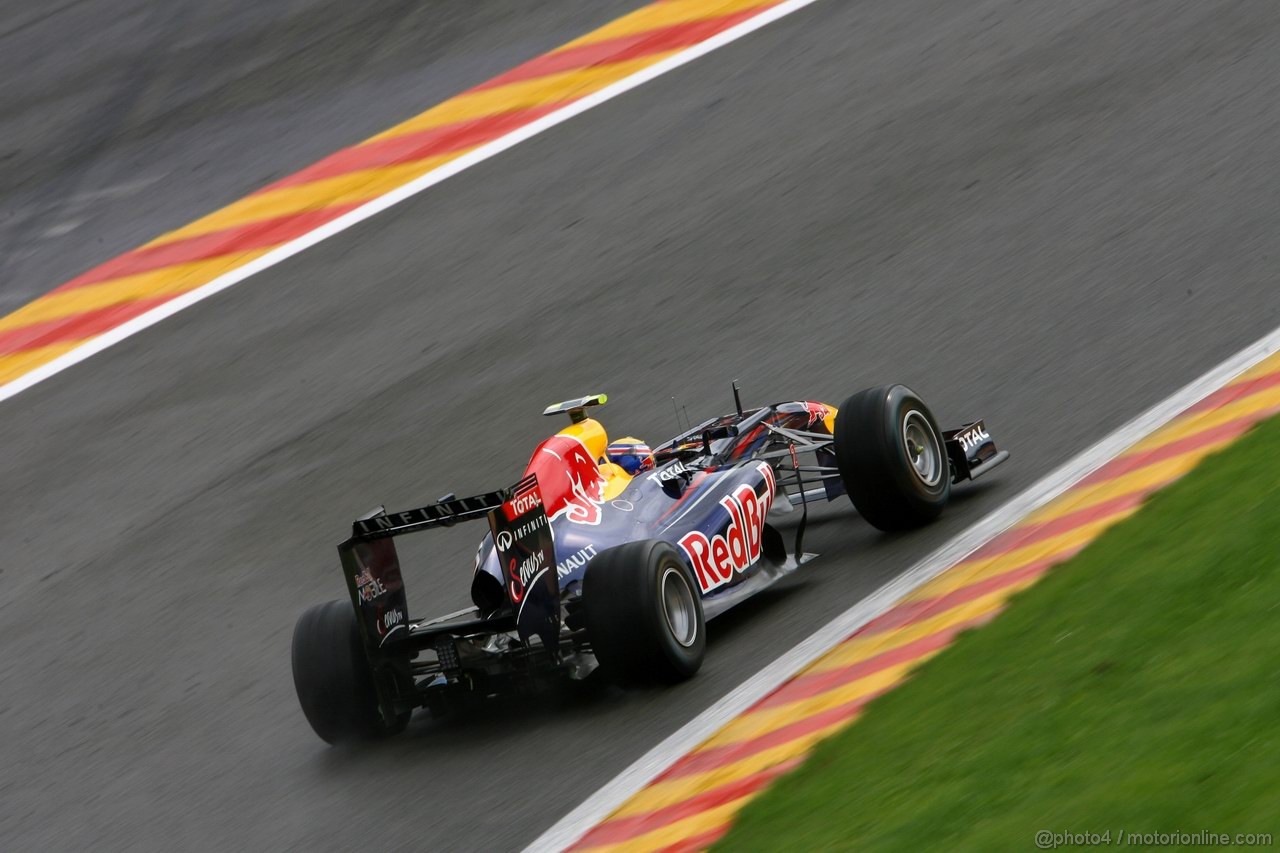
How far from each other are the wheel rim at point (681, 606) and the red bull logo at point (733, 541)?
0.98 feet

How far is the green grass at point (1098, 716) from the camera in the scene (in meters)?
4.61

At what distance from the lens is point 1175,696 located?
5125 millimetres

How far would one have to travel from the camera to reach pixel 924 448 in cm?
870

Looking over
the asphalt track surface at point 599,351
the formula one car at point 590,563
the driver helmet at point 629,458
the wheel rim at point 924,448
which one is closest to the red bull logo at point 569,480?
the formula one car at point 590,563

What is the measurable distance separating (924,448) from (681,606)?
170 cm

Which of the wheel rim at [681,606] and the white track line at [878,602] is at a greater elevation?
the wheel rim at [681,606]

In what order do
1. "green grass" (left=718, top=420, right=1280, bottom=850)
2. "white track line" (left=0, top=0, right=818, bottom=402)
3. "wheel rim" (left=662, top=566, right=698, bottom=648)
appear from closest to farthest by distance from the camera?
"green grass" (left=718, top=420, right=1280, bottom=850) → "wheel rim" (left=662, top=566, right=698, bottom=648) → "white track line" (left=0, top=0, right=818, bottom=402)

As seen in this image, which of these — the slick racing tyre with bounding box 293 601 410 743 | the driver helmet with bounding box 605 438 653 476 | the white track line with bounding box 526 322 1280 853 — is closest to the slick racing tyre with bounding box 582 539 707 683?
the white track line with bounding box 526 322 1280 853

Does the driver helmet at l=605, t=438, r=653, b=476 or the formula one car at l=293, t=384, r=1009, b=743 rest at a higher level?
the driver helmet at l=605, t=438, r=653, b=476

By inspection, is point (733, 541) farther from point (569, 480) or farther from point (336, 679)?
point (336, 679)

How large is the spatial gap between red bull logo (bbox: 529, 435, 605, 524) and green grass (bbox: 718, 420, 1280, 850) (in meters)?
2.18

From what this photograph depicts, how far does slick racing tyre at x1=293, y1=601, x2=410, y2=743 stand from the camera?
787 centimetres

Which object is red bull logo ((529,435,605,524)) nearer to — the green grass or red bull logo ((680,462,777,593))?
red bull logo ((680,462,777,593))

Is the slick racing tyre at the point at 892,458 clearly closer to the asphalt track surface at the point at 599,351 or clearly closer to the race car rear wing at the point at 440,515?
the asphalt track surface at the point at 599,351
